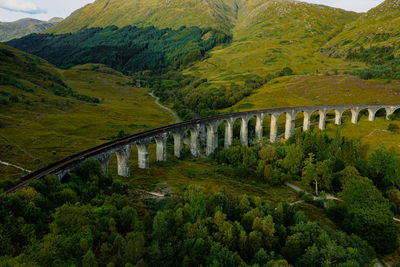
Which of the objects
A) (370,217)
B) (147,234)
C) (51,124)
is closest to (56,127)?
(51,124)

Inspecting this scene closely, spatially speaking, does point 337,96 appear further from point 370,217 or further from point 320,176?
point 370,217

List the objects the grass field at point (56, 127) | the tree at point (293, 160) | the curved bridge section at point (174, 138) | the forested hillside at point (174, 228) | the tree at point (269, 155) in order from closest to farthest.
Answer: the forested hillside at point (174, 228), the curved bridge section at point (174, 138), the grass field at point (56, 127), the tree at point (293, 160), the tree at point (269, 155)

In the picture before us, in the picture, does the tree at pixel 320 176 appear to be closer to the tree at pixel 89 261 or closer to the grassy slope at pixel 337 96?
the grassy slope at pixel 337 96

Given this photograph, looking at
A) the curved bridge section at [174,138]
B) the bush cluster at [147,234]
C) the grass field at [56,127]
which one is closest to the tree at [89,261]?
the bush cluster at [147,234]

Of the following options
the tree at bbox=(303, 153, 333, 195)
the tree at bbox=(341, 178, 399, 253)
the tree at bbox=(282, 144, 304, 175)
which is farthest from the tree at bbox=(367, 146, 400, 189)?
the tree at bbox=(341, 178, 399, 253)

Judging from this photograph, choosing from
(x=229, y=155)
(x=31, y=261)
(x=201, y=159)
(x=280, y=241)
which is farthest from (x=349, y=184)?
(x=31, y=261)

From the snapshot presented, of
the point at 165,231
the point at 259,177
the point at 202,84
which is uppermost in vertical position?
the point at 202,84

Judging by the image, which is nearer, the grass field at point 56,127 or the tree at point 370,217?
the tree at point 370,217

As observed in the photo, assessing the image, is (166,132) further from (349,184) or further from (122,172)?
(349,184)
